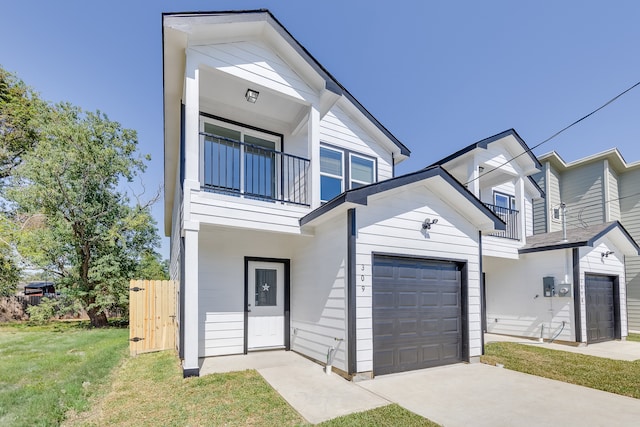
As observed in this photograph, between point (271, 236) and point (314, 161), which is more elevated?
point (314, 161)

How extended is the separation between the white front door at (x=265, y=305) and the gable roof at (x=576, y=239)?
7.99 meters

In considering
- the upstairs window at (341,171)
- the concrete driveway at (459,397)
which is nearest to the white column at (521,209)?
the upstairs window at (341,171)

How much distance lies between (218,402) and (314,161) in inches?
184

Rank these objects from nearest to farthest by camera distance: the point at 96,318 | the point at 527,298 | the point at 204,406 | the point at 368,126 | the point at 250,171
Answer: the point at 204,406
the point at 250,171
the point at 368,126
the point at 527,298
the point at 96,318

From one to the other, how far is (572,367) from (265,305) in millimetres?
6632

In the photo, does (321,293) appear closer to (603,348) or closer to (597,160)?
(603,348)

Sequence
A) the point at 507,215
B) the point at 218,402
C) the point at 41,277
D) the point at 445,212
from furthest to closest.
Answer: the point at 41,277 < the point at 507,215 < the point at 445,212 < the point at 218,402

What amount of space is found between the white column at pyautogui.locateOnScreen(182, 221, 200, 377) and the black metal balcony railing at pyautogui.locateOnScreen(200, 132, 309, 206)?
6.05 ft

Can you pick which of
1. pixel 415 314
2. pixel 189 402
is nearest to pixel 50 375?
pixel 189 402

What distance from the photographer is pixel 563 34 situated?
7.16m

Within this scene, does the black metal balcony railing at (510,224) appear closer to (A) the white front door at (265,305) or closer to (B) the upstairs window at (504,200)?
(B) the upstairs window at (504,200)

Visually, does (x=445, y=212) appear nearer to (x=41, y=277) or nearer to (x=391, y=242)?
(x=391, y=242)

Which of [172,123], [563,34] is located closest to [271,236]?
[172,123]

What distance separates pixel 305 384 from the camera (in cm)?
511
